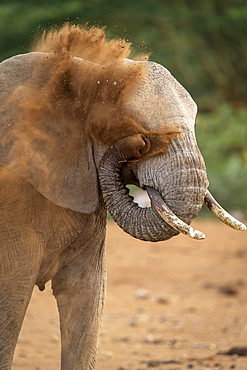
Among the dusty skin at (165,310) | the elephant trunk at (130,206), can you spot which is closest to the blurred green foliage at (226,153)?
the dusty skin at (165,310)

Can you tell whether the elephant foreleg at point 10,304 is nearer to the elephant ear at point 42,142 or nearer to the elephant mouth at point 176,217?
the elephant ear at point 42,142

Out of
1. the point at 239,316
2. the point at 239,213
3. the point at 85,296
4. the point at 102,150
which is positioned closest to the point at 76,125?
the point at 102,150

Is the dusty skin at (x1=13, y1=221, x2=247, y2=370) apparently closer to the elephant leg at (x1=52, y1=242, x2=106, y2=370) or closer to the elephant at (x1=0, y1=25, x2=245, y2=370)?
the elephant leg at (x1=52, y1=242, x2=106, y2=370)

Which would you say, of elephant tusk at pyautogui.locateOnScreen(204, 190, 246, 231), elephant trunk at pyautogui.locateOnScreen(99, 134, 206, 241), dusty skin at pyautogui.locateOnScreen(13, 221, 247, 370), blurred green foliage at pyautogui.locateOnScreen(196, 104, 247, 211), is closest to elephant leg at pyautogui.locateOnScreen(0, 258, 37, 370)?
elephant trunk at pyautogui.locateOnScreen(99, 134, 206, 241)

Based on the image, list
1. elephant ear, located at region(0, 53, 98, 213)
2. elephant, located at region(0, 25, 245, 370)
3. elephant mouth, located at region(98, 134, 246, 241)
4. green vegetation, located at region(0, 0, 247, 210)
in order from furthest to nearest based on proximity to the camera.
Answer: green vegetation, located at region(0, 0, 247, 210)
elephant ear, located at region(0, 53, 98, 213)
elephant, located at region(0, 25, 245, 370)
elephant mouth, located at region(98, 134, 246, 241)

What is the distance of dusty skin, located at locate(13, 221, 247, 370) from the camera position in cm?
462

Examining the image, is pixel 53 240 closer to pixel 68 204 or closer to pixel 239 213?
pixel 68 204

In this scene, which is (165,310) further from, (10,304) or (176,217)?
(176,217)

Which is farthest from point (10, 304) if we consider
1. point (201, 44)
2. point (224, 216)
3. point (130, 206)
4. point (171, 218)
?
point (201, 44)

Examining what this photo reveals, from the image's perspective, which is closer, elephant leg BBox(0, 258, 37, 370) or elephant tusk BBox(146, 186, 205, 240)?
elephant tusk BBox(146, 186, 205, 240)

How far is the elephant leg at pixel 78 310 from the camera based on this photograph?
3.27 metres

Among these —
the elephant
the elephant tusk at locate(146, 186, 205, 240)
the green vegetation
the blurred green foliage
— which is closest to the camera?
the elephant tusk at locate(146, 186, 205, 240)

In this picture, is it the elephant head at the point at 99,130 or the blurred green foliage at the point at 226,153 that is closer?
the elephant head at the point at 99,130

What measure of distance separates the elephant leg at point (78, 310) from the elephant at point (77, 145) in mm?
294
